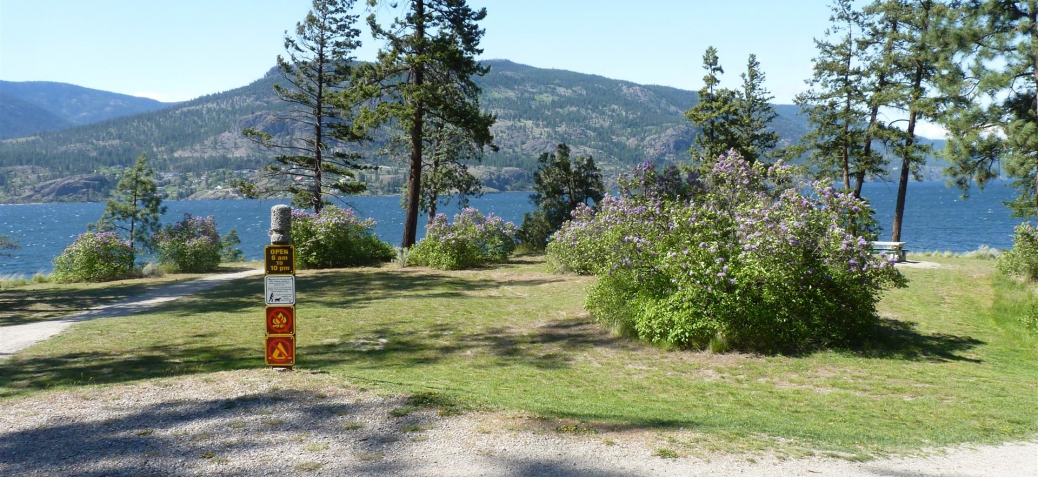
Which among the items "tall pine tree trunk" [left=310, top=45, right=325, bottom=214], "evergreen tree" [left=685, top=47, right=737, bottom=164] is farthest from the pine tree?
"tall pine tree trunk" [left=310, top=45, right=325, bottom=214]

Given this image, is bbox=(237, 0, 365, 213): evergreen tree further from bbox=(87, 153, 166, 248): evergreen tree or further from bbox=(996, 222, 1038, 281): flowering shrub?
bbox=(996, 222, 1038, 281): flowering shrub

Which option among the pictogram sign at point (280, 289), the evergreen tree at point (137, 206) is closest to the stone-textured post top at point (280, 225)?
the pictogram sign at point (280, 289)

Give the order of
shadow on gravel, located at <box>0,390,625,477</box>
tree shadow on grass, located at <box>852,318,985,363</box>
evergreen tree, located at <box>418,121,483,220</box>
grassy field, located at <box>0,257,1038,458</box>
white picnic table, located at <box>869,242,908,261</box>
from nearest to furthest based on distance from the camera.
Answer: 1. shadow on gravel, located at <box>0,390,625,477</box>
2. grassy field, located at <box>0,257,1038,458</box>
3. tree shadow on grass, located at <box>852,318,985,363</box>
4. white picnic table, located at <box>869,242,908,261</box>
5. evergreen tree, located at <box>418,121,483,220</box>

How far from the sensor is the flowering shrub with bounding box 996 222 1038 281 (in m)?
14.5

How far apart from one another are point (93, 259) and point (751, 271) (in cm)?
1795

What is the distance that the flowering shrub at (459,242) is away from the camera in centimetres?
1998

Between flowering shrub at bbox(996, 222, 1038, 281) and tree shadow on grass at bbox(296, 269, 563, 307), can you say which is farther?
flowering shrub at bbox(996, 222, 1038, 281)

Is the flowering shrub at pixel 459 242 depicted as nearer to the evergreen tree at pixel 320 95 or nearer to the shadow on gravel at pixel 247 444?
the evergreen tree at pixel 320 95

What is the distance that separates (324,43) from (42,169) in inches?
7690

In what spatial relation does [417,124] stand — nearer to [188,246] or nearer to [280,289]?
[188,246]

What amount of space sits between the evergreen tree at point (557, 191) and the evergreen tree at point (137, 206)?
57.3ft

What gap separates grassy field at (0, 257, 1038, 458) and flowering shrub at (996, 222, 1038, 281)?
1079 millimetres

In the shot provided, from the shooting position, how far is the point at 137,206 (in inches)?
1212

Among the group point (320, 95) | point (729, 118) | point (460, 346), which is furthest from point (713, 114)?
point (460, 346)
